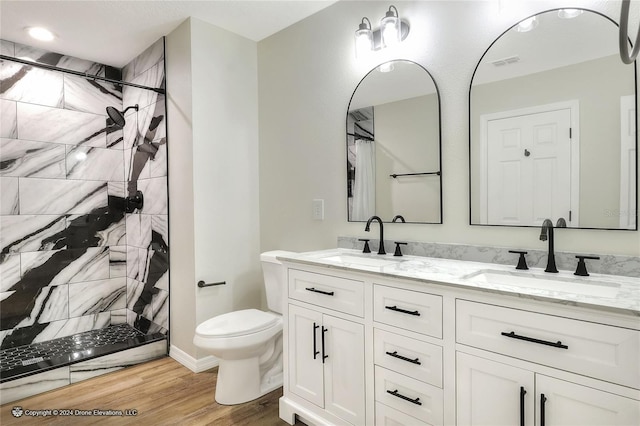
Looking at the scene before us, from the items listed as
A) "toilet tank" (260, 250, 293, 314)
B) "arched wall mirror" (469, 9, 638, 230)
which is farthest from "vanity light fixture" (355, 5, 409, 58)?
"toilet tank" (260, 250, 293, 314)

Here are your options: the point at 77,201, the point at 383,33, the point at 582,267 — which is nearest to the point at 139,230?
the point at 77,201

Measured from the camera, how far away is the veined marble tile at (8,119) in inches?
115

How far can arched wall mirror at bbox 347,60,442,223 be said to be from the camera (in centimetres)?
204

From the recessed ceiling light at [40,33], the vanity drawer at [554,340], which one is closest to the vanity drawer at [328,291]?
the vanity drawer at [554,340]

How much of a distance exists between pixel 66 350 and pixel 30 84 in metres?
2.14

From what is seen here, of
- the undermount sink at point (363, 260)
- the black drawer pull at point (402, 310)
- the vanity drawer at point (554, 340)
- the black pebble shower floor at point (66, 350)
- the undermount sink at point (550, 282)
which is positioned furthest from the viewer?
the black pebble shower floor at point (66, 350)

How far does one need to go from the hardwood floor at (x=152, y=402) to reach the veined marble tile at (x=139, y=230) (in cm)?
107

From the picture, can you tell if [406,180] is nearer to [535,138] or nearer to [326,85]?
[535,138]

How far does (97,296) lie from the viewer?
3414 mm

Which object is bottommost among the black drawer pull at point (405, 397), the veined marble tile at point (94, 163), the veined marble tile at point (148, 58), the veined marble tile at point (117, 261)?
the black drawer pull at point (405, 397)

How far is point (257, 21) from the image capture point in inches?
107

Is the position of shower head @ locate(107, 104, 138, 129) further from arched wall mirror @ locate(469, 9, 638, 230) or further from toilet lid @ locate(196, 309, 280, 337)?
arched wall mirror @ locate(469, 9, 638, 230)

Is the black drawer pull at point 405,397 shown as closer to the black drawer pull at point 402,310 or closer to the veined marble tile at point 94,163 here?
the black drawer pull at point 402,310

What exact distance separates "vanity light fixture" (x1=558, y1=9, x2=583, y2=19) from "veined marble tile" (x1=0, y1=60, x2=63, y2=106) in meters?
3.46
